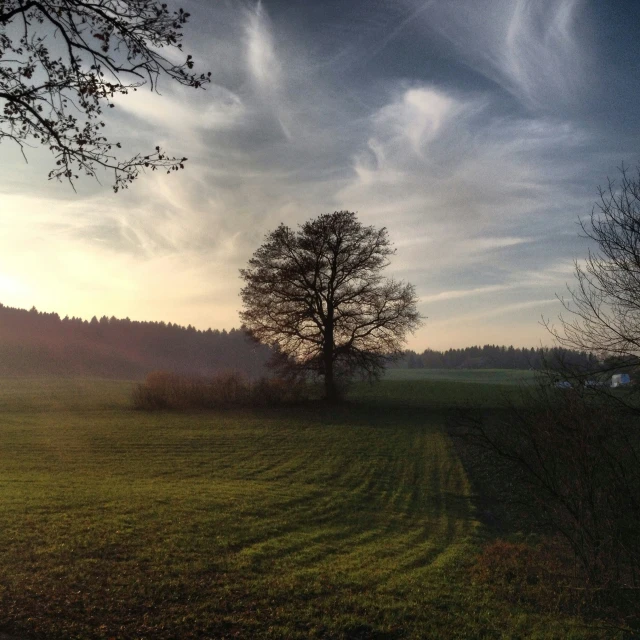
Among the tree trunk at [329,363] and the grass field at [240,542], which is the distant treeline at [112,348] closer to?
the tree trunk at [329,363]

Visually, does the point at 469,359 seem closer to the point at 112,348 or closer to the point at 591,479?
the point at 112,348

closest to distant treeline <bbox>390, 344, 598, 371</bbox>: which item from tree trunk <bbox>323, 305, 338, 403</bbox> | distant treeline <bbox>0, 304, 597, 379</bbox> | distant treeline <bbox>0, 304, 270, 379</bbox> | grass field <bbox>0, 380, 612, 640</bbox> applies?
distant treeline <bbox>0, 304, 597, 379</bbox>

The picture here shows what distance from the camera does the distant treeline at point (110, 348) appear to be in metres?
110

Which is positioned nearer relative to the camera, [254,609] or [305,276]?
[254,609]

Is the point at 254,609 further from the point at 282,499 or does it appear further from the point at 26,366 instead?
the point at 26,366

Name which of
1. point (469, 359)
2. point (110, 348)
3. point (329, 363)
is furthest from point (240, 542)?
point (469, 359)

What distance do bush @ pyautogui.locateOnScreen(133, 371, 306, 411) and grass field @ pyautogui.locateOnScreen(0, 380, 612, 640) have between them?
571 inches

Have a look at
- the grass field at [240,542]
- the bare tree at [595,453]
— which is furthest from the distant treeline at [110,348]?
the bare tree at [595,453]

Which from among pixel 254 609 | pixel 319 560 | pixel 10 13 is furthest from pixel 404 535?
pixel 10 13

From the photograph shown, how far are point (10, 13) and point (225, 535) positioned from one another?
10.2 meters

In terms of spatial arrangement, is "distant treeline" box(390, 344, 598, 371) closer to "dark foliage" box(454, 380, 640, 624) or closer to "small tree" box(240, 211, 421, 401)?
"small tree" box(240, 211, 421, 401)

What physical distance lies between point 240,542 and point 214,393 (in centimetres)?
3164

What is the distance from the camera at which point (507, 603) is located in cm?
897

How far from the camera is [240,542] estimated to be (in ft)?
35.0
